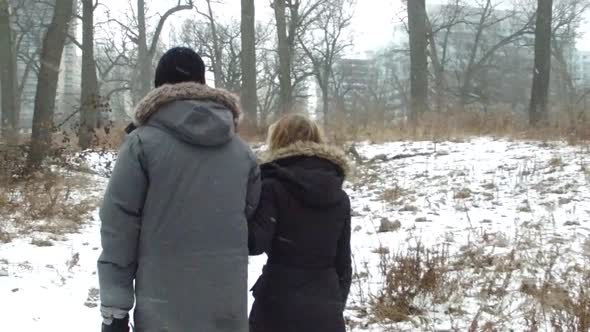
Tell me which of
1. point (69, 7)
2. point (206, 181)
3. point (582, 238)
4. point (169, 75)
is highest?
point (69, 7)

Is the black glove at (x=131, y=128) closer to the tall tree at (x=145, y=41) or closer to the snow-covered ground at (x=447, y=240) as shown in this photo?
the snow-covered ground at (x=447, y=240)

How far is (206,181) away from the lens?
2492mm

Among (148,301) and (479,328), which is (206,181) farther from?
(479,328)

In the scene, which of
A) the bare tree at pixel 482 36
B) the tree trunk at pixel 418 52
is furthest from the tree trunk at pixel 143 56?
the bare tree at pixel 482 36

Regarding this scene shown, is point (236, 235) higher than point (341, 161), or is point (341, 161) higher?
point (341, 161)

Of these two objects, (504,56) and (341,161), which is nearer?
(341,161)

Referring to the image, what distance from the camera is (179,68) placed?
2.68m

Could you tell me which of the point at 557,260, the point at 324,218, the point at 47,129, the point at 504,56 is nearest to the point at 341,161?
the point at 324,218

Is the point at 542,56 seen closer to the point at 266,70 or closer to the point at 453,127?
the point at 453,127

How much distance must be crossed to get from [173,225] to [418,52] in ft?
46.0

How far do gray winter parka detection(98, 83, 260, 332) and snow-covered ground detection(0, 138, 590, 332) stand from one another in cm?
117

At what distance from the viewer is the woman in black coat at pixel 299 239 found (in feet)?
9.16

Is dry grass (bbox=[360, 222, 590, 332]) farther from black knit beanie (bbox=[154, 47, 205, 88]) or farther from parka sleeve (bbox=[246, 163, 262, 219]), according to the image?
black knit beanie (bbox=[154, 47, 205, 88])

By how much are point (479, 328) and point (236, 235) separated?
2.03 meters
